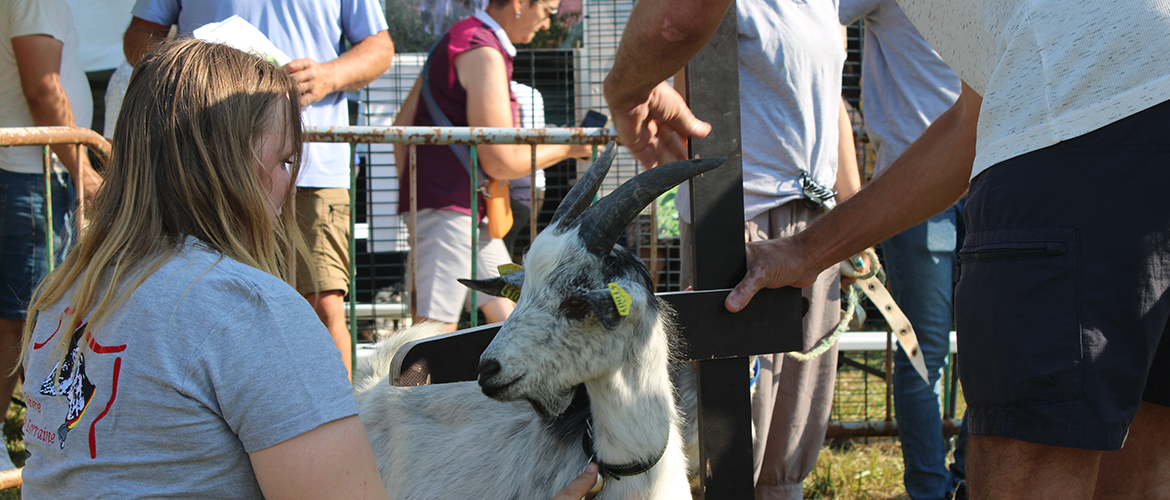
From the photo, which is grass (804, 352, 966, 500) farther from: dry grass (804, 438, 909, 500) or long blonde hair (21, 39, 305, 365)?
long blonde hair (21, 39, 305, 365)

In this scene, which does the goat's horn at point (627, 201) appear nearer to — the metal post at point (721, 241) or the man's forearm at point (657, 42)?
the metal post at point (721, 241)

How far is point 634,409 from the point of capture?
1.91m

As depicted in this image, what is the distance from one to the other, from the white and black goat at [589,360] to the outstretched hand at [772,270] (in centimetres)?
25

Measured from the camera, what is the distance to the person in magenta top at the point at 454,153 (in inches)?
144

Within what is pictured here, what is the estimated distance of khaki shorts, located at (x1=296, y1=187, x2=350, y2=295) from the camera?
3.32 m

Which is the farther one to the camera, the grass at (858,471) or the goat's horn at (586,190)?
the grass at (858,471)

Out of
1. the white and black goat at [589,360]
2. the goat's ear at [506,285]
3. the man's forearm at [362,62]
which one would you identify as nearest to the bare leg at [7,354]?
the man's forearm at [362,62]

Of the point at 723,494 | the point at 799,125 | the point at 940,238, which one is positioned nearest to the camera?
the point at 723,494

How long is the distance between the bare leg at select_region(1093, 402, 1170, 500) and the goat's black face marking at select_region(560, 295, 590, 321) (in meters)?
1.17

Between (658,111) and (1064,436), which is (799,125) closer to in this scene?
(658,111)

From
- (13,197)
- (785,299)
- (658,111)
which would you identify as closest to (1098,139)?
(785,299)

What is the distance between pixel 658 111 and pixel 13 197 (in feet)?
Result: 11.5

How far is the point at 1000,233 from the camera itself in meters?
1.31

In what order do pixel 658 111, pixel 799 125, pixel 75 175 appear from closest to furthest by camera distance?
pixel 658 111 → pixel 799 125 → pixel 75 175
